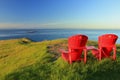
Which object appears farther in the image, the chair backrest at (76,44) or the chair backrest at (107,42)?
the chair backrest at (107,42)

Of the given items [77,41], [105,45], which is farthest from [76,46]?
[105,45]

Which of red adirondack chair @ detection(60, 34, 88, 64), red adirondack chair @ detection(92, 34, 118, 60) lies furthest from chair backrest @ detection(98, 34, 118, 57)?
red adirondack chair @ detection(60, 34, 88, 64)

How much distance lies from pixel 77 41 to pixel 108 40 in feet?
6.34

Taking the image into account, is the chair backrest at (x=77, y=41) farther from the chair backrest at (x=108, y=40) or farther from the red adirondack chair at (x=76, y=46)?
the chair backrest at (x=108, y=40)

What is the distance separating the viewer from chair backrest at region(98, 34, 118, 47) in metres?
12.0

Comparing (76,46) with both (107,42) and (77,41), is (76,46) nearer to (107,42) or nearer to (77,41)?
(77,41)

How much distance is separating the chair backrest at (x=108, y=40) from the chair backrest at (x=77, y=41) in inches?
53.6

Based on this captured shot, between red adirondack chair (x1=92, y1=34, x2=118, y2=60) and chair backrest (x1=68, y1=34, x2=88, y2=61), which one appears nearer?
chair backrest (x1=68, y1=34, x2=88, y2=61)

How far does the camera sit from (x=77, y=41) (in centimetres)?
1137

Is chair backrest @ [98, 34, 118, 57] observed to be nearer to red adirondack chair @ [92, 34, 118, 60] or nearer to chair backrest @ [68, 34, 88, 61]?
red adirondack chair @ [92, 34, 118, 60]

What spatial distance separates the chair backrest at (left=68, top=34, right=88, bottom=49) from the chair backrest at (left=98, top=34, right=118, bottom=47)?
4.47ft

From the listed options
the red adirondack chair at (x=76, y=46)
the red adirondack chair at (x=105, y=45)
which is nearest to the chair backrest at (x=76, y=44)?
the red adirondack chair at (x=76, y=46)

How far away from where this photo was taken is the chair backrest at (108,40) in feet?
39.4

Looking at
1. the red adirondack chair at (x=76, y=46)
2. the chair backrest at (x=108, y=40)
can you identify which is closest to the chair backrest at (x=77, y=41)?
the red adirondack chair at (x=76, y=46)
